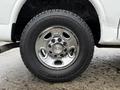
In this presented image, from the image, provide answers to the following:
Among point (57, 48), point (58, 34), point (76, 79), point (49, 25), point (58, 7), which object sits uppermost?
point (58, 7)

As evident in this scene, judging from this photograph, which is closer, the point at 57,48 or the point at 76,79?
the point at 57,48

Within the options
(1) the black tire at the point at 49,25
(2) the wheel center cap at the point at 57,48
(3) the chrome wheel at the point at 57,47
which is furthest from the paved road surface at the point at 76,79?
(2) the wheel center cap at the point at 57,48

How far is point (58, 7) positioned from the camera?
3.77 m

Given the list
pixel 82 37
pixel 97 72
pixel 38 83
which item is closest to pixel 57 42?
pixel 82 37

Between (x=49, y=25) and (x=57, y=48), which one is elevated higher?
(x=49, y=25)

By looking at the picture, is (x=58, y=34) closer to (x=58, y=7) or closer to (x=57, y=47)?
(x=57, y=47)

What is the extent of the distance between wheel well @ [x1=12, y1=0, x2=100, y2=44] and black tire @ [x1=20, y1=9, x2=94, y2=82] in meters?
0.22

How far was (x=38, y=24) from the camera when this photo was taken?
348 cm

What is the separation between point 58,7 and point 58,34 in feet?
1.43

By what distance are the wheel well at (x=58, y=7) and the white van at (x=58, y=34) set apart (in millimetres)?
13

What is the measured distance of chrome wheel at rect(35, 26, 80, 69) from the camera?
3.54 meters

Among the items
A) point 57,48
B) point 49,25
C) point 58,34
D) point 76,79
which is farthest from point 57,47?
point 76,79

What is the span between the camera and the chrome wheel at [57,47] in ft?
11.6

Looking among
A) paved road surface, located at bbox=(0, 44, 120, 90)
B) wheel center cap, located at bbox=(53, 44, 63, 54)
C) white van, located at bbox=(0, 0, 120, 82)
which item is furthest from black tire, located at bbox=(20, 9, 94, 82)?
wheel center cap, located at bbox=(53, 44, 63, 54)
